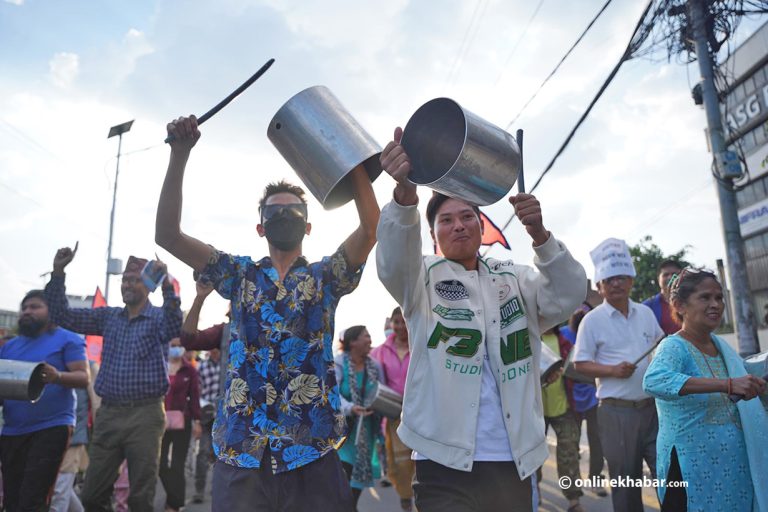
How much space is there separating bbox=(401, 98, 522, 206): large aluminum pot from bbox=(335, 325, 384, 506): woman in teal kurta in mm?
4519

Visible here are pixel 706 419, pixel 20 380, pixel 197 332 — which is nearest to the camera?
pixel 706 419

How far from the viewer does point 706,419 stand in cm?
349

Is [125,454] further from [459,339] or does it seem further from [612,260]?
[612,260]

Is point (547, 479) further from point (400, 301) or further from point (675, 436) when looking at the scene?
point (400, 301)

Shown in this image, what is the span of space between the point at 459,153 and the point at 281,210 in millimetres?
1205

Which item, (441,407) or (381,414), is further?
(381,414)

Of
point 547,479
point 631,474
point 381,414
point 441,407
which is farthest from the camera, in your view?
point 547,479

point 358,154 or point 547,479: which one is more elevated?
point 358,154

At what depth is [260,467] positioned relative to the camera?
2586mm

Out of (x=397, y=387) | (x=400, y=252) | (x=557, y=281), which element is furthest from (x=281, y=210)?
(x=397, y=387)

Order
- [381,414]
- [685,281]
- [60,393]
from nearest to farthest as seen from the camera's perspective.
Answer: [685,281] < [60,393] < [381,414]

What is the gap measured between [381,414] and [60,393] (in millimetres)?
3057

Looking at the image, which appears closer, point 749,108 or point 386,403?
point 386,403

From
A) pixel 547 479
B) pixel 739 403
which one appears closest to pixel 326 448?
pixel 739 403
